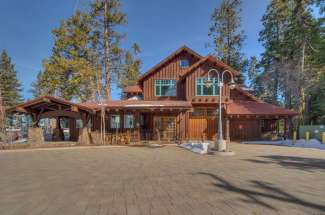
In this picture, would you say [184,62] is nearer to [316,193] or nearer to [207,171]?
[207,171]

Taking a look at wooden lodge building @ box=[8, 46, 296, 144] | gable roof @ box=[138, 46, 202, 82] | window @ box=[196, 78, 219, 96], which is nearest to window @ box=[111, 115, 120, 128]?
wooden lodge building @ box=[8, 46, 296, 144]

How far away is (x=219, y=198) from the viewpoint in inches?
178

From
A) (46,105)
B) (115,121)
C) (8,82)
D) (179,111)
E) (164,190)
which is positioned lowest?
(164,190)

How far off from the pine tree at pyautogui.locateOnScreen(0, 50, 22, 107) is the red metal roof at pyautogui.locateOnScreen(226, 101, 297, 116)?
132 feet

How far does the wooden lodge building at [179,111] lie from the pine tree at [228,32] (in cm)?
1044

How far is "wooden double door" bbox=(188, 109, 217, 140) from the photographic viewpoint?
19234 millimetres

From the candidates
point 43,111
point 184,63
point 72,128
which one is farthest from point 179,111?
point 43,111

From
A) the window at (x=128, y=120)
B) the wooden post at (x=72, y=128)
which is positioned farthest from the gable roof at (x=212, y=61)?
the wooden post at (x=72, y=128)

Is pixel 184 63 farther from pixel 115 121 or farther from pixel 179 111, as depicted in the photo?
pixel 115 121

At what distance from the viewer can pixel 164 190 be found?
201 inches

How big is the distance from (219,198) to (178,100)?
15.8m

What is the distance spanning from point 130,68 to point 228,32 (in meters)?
14.7

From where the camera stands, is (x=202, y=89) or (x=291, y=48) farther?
(x=291, y=48)

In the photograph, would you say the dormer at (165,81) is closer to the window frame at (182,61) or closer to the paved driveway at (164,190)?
the window frame at (182,61)
